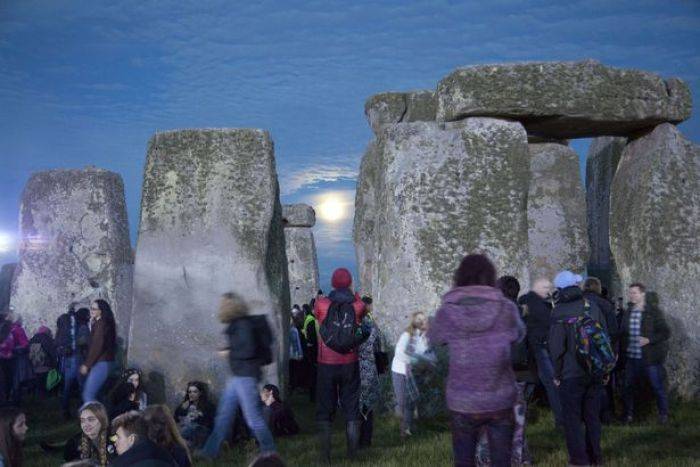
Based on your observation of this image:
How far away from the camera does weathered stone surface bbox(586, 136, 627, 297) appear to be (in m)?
15.0

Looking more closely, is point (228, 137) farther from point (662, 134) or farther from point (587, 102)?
point (662, 134)

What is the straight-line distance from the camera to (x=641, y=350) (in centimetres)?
852

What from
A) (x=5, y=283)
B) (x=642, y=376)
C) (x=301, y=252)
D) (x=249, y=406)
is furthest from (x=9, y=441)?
(x=301, y=252)

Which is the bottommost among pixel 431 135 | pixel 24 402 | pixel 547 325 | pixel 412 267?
pixel 24 402

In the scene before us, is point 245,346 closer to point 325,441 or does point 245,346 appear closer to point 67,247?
point 325,441

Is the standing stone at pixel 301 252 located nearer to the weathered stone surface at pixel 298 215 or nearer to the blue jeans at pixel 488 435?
the weathered stone surface at pixel 298 215

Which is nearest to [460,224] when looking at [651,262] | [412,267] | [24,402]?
[412,267]

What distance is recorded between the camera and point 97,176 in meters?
14.7

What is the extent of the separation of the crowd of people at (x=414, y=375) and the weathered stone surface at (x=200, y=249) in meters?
0.34

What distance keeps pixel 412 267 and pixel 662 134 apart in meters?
3.41

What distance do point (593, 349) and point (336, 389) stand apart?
2147 mm

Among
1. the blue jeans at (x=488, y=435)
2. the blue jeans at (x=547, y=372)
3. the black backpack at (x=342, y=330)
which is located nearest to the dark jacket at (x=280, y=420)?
the black backpack at (x=342, y=330)

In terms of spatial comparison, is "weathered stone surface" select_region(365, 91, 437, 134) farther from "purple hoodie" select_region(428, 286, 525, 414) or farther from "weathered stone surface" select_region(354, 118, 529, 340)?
"purple hoodie" select_region(428, 286, 525, 414)

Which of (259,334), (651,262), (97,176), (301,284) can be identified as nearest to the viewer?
(259,334)
